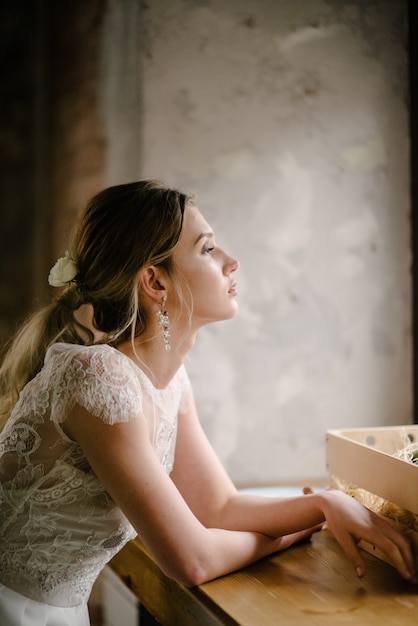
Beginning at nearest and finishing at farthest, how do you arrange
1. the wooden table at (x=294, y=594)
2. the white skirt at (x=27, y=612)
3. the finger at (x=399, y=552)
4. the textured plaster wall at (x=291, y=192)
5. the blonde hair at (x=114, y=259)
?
the wooden table at (x=294, y=594) → the finger at (x=399, y=552) → the white skirt at (x=27, y=612) → the blonde hair at (x=114, y=259) → the textured plaster wall at (x=291, y=192)

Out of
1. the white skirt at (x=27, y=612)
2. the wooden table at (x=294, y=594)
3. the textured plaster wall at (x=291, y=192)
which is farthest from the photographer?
the textured plaster wall at (x=291, y=192)

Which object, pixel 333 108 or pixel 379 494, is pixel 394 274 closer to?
pixel 333 108

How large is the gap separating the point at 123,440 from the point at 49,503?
0.25m

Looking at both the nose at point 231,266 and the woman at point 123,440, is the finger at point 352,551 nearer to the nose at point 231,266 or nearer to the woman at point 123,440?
the woman at point 123,440

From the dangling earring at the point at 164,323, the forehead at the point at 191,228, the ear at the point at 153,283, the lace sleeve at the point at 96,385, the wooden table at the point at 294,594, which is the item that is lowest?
the wooden table at the point at 294,594

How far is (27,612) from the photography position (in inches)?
55.6

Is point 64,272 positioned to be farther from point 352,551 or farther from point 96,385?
point 352,551

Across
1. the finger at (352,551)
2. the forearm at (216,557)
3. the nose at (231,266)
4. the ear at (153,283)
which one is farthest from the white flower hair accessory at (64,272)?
the finger at (352,551)

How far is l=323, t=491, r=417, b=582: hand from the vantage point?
4.22 ft

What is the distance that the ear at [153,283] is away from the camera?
61.1 inches

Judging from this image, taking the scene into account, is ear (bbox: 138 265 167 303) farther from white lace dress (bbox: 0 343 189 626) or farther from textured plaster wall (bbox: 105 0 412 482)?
textured plaster wall (bbox: 105 0 412 482)

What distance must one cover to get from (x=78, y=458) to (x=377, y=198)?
1.70 metres

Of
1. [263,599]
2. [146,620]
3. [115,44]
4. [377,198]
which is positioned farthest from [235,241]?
[263,599]

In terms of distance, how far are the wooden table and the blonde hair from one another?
0.51 metres
